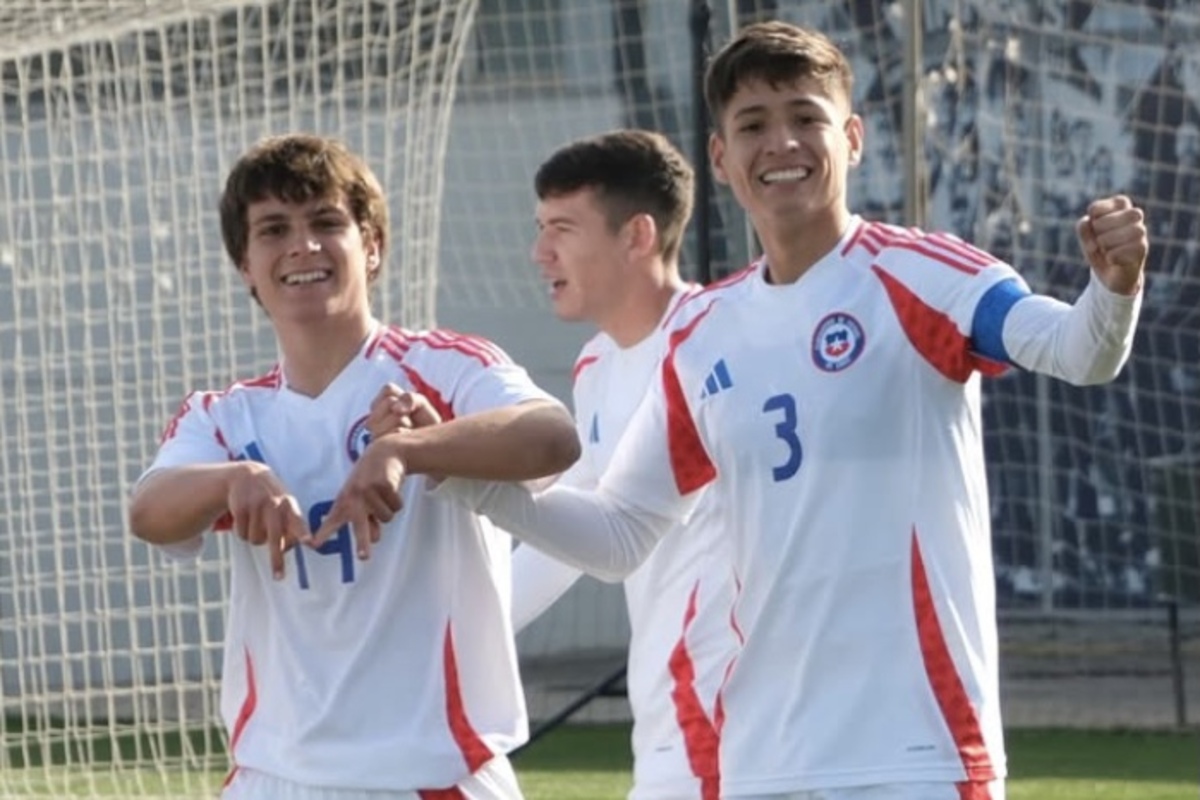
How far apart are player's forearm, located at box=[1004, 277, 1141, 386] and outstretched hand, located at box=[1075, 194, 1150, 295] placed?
2cm

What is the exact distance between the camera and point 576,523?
4.51 m

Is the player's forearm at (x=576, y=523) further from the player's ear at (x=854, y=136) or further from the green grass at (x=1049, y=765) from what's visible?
the green grass at (x=1049, y=765)

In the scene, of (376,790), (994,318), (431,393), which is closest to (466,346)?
(431,393)

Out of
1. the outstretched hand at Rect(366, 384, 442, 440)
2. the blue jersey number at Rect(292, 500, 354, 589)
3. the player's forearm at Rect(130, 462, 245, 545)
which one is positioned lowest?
the blue jersey number at Rect(292, 500, 354, 589)

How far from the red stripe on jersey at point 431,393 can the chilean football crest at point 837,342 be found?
539 millimetres

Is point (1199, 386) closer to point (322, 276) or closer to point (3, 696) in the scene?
point (3, 696)

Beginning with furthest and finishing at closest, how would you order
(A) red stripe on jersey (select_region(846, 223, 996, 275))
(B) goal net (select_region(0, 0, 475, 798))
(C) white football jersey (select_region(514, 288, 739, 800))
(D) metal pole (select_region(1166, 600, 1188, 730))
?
(D) metal pole (select_region(1166, 600, 1188, 730)), (B) goal net (select_region(0, 0, 475, 798)), (C) white football jersey (select_region(514, 288, 739, 800)), (A) red stripe on jersey (select_region(846, 223, 996, 275))

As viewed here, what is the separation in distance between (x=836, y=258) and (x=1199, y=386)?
354 inches

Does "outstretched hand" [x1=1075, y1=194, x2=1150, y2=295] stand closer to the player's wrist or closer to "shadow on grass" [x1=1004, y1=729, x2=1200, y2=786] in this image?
the player's wrist

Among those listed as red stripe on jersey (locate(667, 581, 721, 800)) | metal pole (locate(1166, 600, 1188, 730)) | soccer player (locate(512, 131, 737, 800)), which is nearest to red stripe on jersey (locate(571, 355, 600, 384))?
soccer player (locate(512, 131, 737, 800))

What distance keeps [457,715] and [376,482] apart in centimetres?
48

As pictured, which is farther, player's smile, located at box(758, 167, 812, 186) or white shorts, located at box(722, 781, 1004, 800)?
player's smile, located at box(758, 167, 812, 186)

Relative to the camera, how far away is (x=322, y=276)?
4.41 metres

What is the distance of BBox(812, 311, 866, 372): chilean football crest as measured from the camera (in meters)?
4.29
